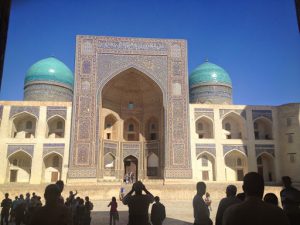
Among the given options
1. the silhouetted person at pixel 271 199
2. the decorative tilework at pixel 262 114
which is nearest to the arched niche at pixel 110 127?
the decorative tilework at pixel 262 114

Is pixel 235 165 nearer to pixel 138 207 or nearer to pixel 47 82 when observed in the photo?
pixel 47 82

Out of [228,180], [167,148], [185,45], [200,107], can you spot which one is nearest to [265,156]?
[228,180]

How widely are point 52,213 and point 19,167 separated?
70.5 ft

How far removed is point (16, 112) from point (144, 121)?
9.31m

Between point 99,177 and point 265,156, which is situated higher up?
point 265,156

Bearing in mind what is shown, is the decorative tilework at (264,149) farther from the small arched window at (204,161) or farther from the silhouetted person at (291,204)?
the silhouetted person at (291,204)

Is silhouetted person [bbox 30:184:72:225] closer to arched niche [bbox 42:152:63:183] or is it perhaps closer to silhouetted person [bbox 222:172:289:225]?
silhouetted person [bbox 222:172:289:225]

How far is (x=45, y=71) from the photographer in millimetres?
27625

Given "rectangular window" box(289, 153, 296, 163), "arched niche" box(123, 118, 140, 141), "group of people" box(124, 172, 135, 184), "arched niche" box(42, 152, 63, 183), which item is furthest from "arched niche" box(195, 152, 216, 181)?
"arched niche" box(42, 152, 63, 183)

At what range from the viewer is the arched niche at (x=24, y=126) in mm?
22031

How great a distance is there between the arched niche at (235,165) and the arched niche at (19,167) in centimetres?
1428

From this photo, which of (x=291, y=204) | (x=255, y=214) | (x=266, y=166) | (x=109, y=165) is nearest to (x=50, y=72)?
(x=109, y=165)

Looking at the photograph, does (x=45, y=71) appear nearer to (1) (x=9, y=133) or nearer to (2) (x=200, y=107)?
(1) (x=9, y=133)

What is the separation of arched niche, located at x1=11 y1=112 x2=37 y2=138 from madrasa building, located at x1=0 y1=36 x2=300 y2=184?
7 centimetres
